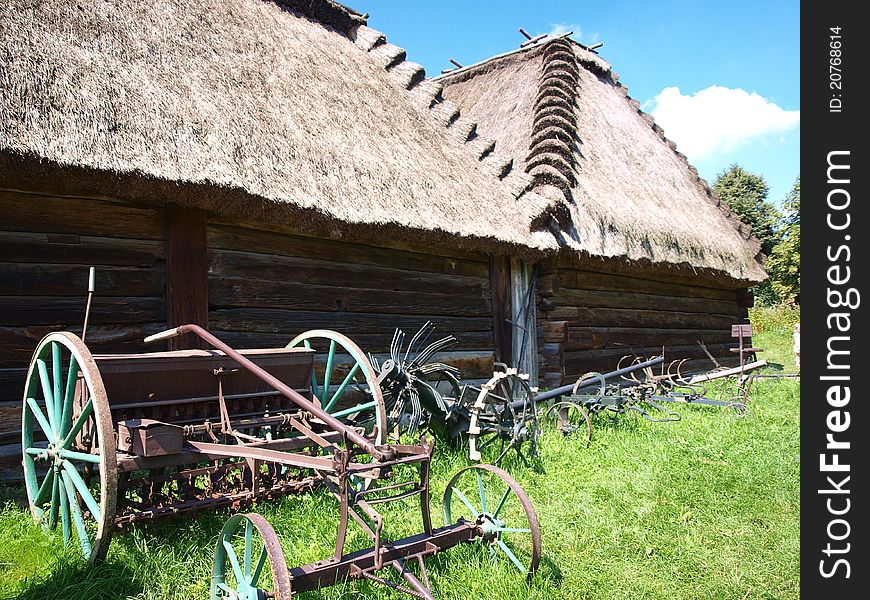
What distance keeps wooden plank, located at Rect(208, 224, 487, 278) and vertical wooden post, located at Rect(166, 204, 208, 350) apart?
0.49 ft

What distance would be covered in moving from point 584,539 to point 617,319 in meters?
5.86

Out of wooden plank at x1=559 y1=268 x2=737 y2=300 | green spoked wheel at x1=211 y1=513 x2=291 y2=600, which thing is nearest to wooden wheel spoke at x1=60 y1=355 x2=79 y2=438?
green spoked wheel at x1=211 y1=513 x2=291 y2=600

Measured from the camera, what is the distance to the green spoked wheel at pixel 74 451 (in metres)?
2.53

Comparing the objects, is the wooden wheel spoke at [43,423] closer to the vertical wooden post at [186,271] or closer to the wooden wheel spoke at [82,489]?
the wooden wheel spoke at [82,489]

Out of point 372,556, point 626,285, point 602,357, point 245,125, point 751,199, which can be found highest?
point 751,199

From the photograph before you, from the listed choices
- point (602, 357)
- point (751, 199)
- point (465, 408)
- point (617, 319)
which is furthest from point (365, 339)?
point (751, 199)

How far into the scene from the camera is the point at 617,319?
353 inches

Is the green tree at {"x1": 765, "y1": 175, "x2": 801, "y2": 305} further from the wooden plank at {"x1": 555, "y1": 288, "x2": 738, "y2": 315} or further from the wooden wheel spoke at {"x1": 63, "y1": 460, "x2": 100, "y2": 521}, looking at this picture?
the wooden wheel spoke at {"x1": 63, "y1": 460, "x2": 100, "y2": 521}

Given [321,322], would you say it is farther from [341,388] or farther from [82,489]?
[82,489]

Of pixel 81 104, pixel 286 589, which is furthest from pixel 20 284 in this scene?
pixel 286 589

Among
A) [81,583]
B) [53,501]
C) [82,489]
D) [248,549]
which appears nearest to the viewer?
[248,549]

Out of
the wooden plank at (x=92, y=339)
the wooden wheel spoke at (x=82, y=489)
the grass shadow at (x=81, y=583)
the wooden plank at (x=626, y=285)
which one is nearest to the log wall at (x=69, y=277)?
the wooden plank at (x=92, y=339)

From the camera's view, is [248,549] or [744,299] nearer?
[248,549]

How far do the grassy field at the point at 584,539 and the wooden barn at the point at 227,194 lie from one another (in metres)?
1.32
